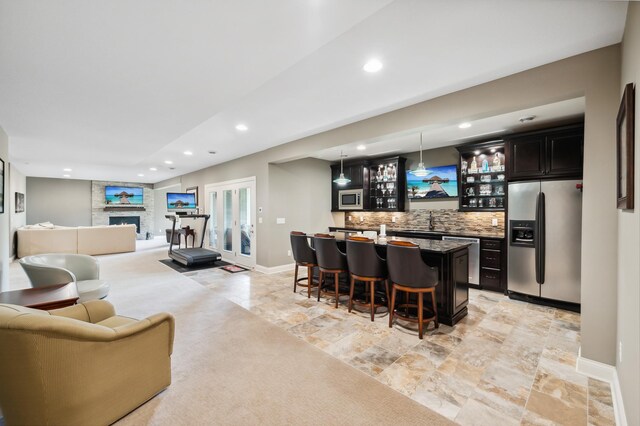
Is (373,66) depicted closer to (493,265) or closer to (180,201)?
(493,265)

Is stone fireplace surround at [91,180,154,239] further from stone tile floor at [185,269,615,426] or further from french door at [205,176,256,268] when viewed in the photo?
stone tile floor at [185,269,615,426]

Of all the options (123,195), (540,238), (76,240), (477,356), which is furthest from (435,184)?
(123,195)

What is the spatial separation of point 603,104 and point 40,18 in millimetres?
4162

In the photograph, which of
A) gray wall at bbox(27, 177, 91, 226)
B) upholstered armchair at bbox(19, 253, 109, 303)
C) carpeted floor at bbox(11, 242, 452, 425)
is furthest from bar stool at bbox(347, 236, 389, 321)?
gray wall at bbox(27, 177, 91, 226)

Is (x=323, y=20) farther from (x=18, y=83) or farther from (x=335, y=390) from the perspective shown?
(x=18, y=83)

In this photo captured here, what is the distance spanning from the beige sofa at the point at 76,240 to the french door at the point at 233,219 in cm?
307

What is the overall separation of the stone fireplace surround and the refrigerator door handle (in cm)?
1473

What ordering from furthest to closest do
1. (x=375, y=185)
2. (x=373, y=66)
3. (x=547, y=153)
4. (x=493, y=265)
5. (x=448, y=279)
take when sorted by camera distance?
(x=375, y=185)
(x=493, y=265)
(x=547, y=153)
(x=448, y=279)
(x=373, y=66)

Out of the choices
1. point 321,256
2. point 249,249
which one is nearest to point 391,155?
point 321,256

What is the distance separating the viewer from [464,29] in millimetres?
2037

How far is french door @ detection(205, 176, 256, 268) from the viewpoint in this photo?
6652mm

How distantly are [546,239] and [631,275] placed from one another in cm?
285

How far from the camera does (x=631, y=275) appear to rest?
5.39 feet

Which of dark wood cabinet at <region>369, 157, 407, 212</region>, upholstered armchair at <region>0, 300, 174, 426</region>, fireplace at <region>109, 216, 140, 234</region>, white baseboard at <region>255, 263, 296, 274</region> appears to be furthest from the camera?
fireplace at <region>109, 216, 140, 234</region>
